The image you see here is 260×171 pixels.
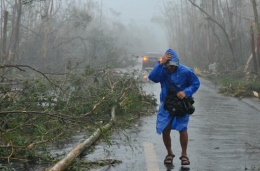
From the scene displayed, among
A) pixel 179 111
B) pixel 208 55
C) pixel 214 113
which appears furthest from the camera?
pixel 208 55

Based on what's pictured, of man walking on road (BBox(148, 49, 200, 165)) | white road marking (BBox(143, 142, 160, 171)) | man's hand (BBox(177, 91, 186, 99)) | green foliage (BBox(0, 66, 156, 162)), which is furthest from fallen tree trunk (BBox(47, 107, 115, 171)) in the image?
man's hand (BBox(177, 91, 186, 99))

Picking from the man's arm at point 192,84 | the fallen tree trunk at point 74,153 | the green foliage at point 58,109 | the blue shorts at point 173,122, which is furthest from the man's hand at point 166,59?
the fallen tree trunk at point 74,153

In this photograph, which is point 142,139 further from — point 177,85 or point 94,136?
point 177,85

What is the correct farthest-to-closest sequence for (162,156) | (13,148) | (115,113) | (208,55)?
(208,55)
(115,113)
(162,156)
(13,148)

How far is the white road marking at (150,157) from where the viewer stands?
7.37 meters

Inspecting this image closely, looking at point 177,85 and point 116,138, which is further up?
point 177,85

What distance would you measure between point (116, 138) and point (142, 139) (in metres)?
0.48

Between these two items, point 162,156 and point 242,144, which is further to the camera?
point 242,144

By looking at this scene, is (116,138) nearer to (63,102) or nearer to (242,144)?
(63,102)

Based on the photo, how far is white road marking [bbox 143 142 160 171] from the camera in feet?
24.2

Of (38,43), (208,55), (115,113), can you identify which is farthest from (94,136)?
(208,55)

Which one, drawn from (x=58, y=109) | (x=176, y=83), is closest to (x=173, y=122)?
(x=176, y=83)

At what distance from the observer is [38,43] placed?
119 ft

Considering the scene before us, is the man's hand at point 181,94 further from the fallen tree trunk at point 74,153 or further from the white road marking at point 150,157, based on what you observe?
the fallen tree trunk at point 74,153
